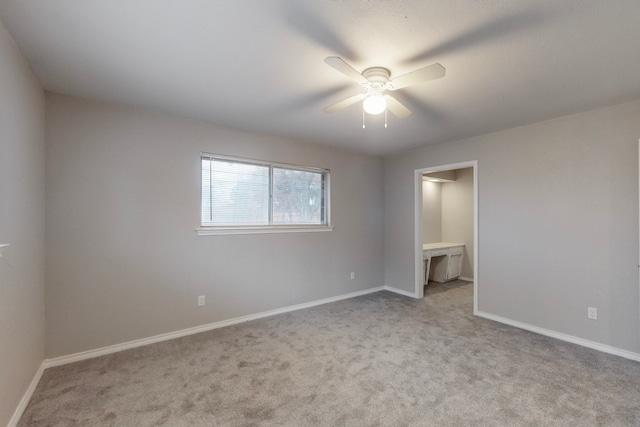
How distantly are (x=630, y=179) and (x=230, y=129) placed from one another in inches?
159

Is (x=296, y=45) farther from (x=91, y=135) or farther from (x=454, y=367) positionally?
(x=454, y=367)

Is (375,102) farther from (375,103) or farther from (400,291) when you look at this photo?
(400,291)

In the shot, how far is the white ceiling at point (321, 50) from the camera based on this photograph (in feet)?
4.99

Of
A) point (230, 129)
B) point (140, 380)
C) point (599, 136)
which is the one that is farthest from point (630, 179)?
point (140, 380)

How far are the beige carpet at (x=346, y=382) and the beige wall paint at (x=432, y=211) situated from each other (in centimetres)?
284

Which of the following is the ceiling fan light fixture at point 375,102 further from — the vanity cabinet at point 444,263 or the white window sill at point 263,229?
the vanity cabinet at point 444,263

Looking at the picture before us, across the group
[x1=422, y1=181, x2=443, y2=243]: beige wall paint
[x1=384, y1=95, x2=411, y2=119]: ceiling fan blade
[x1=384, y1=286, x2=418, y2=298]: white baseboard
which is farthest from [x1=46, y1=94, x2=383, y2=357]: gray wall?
[x1=422, y1=181, x2=443, y2=243]: beige wall paint

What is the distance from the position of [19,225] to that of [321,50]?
227 cm

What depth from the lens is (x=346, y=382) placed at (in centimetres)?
225

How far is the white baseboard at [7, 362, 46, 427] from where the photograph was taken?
180 cm

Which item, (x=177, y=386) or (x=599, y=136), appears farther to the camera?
(x=599, y=136)

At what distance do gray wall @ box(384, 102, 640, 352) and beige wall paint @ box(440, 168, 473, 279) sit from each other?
2095 millimetres

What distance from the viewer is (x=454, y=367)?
97.5 inches

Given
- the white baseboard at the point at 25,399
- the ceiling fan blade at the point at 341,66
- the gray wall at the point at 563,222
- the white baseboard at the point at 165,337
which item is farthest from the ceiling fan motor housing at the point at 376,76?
the white baseboard at the point at 25,399
